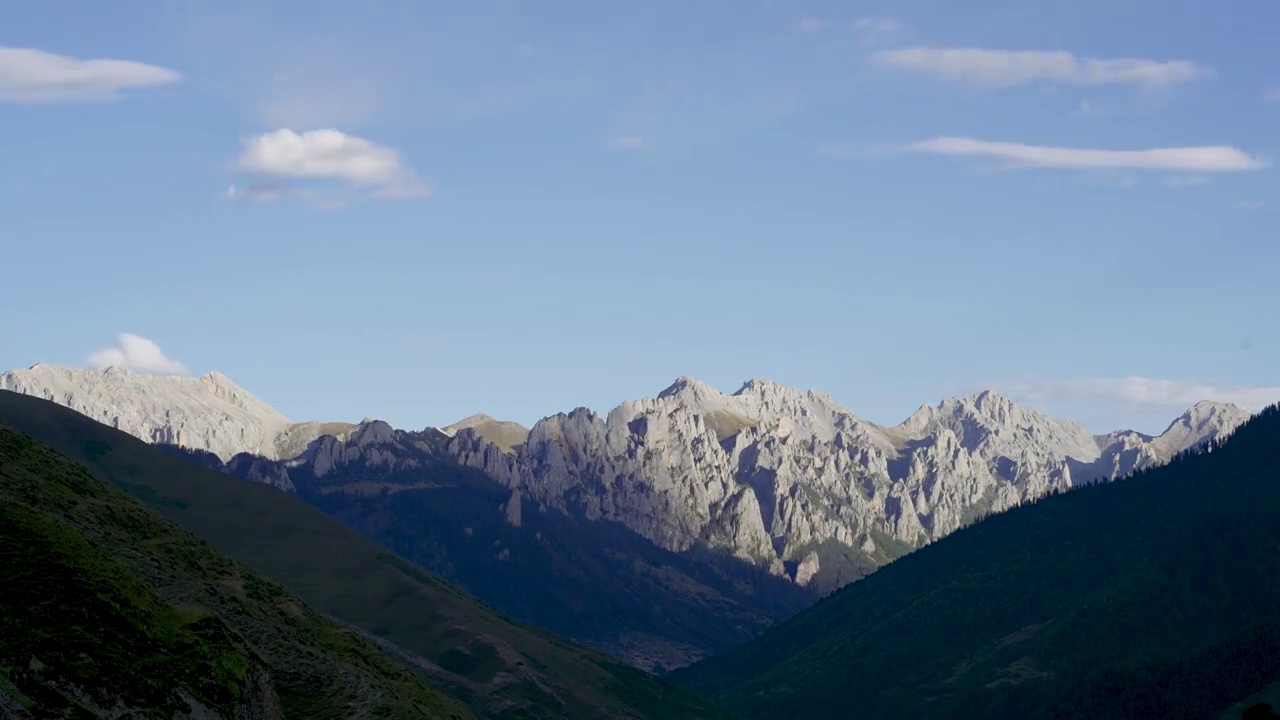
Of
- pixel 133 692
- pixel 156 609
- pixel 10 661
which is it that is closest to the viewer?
pixel 10 661

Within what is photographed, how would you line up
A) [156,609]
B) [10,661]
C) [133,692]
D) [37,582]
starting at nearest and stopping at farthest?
[10,661], [133,692], [37,582], [156,609]

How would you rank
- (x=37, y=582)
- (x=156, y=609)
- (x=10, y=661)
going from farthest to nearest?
1. (x=156, y=609)
2. (x=37, y=582)
3. (x=10, y=661)

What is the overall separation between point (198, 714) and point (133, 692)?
1044 cm

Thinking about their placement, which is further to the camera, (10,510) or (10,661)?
(10,510)

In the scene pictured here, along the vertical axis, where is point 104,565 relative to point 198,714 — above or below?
above

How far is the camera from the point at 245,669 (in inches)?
7269

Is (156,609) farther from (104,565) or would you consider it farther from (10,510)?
(10,510)

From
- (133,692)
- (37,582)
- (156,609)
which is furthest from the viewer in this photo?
(156,609)

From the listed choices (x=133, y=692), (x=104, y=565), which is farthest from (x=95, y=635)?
(x=104, y=565)

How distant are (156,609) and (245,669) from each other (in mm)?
12487

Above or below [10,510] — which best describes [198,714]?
below

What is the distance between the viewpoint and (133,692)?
505 feet

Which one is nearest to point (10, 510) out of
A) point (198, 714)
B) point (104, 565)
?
point (104, 565)

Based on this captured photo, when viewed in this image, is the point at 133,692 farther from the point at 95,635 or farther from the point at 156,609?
the point at 156,609
